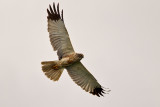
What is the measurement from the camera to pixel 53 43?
20.9 meters

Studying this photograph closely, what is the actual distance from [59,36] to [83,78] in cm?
194

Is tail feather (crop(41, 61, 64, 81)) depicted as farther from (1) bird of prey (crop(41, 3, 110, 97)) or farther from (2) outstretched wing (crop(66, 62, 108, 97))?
(2) outstretched wing (crop(66, 62, 108, 97))

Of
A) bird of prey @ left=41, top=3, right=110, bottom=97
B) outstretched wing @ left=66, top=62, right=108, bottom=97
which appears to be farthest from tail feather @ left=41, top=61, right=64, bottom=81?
outstretched wing @ left=66, top=62, right=108, bottom=97

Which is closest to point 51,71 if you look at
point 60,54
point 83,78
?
point 60,54

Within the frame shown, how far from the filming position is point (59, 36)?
2089 centimetres

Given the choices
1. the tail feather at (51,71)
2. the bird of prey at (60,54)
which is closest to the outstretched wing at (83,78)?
the bird of prey at (60,54)

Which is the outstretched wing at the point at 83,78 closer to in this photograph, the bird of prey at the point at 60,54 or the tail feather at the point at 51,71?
the bird of prey at the point at 60,54

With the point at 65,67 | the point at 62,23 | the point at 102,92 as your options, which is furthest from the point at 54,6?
the point at 102,92

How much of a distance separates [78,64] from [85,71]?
1.49 feet

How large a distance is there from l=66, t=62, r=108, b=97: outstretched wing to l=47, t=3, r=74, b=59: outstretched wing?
0.67m

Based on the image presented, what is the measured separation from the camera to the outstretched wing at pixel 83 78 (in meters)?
21.3

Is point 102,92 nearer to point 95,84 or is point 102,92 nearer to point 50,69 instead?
point 95,84

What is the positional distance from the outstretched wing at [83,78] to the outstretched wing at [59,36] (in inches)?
26.5

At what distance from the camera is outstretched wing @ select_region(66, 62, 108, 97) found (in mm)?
21312
